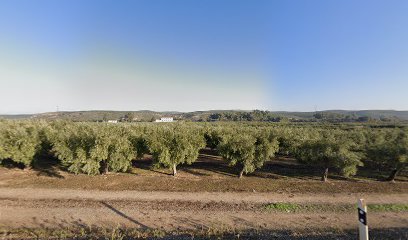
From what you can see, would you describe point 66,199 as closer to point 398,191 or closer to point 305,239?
point 305,239

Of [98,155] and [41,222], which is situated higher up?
[98,155]

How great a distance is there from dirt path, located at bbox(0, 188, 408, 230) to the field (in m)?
0.07

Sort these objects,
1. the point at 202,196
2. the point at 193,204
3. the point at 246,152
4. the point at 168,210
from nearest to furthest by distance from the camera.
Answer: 1. the point at 168,210
2. the point at 193,204
3. the point at 202,196
4. the point at 246,152

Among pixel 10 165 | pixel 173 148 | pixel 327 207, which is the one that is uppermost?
pixel 173 148

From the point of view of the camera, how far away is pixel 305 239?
1026 cm

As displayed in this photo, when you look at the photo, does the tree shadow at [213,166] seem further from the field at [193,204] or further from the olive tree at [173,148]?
the olive tree at [173,148]

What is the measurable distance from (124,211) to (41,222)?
553cm

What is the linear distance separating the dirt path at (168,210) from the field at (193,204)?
0.07 metres

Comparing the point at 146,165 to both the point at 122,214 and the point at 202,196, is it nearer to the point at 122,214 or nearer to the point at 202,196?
→ the point at 202,196

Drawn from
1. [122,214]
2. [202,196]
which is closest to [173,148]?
[202,196]

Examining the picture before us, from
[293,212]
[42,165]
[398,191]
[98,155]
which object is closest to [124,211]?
[98,155]

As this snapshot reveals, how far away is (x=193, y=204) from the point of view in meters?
20.5

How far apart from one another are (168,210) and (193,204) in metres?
2.32

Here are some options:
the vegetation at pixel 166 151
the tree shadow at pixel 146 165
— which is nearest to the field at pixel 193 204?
the tree shadow at pixel 146 165
